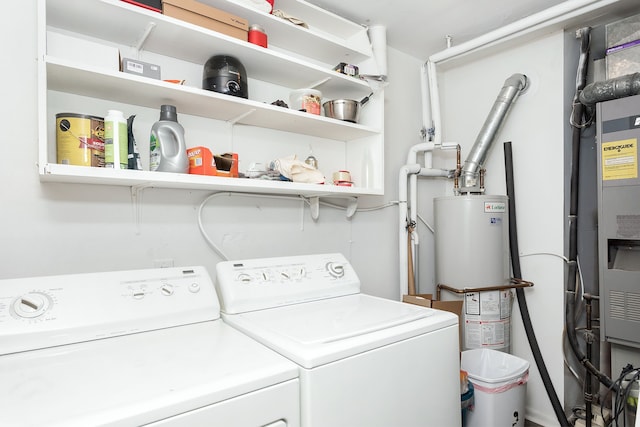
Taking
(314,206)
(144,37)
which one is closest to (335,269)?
(314,206)

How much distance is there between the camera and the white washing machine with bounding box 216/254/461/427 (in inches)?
38.9

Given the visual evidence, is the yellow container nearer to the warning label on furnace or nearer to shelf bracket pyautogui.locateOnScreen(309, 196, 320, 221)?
shelf bracket pyautogui.locateOnScreen(309, 196, 320, 221)

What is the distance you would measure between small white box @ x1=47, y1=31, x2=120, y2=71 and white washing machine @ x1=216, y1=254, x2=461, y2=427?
836 millimetres

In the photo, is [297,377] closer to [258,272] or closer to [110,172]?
[258,272]

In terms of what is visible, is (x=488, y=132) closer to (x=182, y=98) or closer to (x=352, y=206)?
(x=352, y=206)

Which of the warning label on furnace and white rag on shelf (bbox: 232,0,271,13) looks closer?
white rag on shelf (bbox: 232,0,271,13)

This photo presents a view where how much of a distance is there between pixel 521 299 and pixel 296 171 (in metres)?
1.67

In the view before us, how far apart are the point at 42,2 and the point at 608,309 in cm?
262

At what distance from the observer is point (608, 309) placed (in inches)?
70.5

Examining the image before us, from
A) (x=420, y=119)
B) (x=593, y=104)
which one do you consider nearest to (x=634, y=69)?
(x=593, y=104)

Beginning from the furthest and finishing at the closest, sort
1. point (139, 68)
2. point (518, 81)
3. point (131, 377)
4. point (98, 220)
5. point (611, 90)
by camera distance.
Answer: point (518, 81) < point (611, 90) < point (98, 220) < point (139, 68) < point (131, 377)

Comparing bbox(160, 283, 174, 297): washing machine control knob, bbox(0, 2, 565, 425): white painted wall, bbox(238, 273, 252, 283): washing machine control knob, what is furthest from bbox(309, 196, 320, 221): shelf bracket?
bbox(160, 283, 174, 297): washing machine control knob

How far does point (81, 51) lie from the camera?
124cm

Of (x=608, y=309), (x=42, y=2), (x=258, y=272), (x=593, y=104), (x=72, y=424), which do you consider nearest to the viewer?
(x=72, y=424)
